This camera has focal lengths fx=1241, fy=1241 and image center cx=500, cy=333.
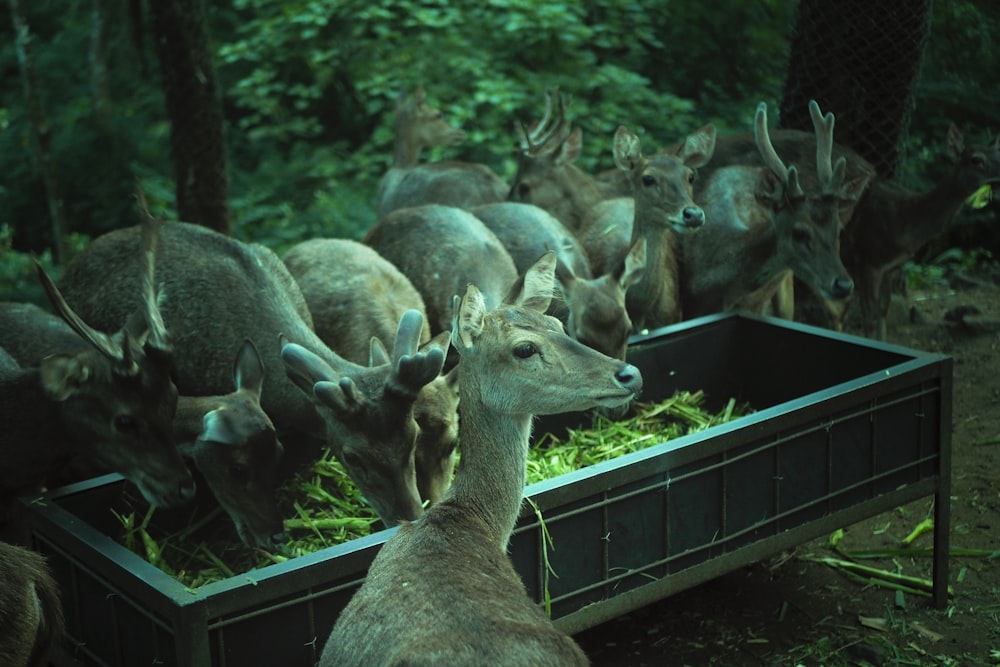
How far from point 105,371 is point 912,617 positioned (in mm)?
4086

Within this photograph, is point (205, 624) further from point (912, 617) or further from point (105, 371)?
point (912, 617)

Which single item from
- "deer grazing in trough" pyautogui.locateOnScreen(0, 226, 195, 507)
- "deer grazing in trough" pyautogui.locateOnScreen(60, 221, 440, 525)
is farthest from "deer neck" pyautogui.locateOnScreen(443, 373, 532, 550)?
"deer grazing in trough" pyautogui.locateOnScreen(0, 226, 195, 507)

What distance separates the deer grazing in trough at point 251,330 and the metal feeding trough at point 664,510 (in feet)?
2.95

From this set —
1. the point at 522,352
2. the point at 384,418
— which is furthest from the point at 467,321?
the point at 384,418

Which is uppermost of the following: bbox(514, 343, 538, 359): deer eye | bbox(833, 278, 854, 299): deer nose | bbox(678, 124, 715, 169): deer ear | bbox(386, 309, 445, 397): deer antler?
bbox(514, 343, 538, 359): deer eye

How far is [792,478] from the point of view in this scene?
5609mm

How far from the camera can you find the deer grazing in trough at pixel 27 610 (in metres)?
4.05

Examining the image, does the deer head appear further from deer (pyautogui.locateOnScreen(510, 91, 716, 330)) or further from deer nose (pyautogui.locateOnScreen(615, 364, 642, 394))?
deer (pyautogui.locateOnScreen(510, 91, 716, 330))

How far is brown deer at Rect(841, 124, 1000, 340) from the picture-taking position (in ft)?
29.9

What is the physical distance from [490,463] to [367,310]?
2.72 metres

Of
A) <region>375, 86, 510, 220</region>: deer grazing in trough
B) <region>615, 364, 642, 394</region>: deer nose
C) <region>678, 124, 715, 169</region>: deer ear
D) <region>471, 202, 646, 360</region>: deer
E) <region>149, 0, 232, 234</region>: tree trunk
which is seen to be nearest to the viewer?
<region>615, 364, 642, 394</region>: deer nose

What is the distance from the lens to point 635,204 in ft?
25.9

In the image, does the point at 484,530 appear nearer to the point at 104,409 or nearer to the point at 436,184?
the point at 104,409

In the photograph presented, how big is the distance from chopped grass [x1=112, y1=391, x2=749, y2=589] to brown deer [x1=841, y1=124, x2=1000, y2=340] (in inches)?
111
